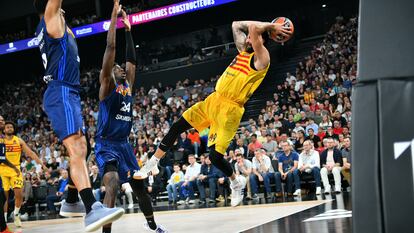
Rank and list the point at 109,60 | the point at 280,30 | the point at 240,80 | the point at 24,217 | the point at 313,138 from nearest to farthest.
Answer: the point at 109,60 < the point at 280,30 < the point at 240,80 < the point at 313,138 < the point at 24,217

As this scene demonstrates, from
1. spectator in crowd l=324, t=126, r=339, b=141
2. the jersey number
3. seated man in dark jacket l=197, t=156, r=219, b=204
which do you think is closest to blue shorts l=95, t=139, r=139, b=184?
the jersey number

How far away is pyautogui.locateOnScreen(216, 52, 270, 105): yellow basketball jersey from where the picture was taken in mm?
6242

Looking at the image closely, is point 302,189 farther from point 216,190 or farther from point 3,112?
point 3,112

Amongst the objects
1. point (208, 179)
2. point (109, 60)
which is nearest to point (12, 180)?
point (208, 179)

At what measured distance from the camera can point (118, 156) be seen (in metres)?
5.34

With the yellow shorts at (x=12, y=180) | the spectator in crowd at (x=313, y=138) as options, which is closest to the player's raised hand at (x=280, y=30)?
the spectator in crowd at (x=313, y=138)

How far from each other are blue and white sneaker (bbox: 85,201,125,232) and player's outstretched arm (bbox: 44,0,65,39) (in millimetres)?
1492

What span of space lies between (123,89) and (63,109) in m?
1.62

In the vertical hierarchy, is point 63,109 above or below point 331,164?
above

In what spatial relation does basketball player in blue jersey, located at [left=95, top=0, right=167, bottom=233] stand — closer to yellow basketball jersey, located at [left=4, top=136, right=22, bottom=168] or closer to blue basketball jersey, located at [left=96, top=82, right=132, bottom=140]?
blue basketball jersey, located at [left=96, top=82, right=132, bottom=140]

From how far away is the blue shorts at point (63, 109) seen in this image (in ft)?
12.7

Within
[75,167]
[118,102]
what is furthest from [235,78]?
[75,167]

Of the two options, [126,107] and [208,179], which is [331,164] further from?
[126,107]

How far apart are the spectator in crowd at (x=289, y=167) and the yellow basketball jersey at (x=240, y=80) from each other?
5.13m
